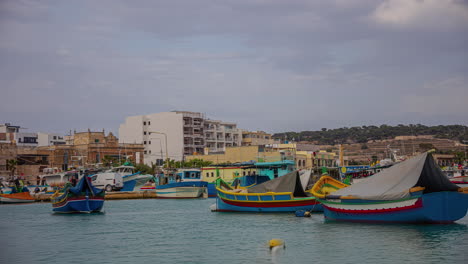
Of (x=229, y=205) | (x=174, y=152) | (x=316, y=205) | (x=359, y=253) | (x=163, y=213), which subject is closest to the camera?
(x=359, y=253)

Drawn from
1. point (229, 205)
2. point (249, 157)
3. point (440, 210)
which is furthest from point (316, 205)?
point (249, 157)

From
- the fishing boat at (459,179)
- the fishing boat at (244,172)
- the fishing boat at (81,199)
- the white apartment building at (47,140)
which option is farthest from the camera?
the white apartment building at (47,140)

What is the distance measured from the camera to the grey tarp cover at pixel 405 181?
99.7ft

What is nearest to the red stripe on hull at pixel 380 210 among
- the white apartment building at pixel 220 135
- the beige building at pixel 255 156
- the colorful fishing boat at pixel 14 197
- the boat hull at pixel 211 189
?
the boat hull at pixel 211 189

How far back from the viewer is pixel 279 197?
40.6m

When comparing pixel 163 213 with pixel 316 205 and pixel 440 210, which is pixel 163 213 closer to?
pixel 316 205

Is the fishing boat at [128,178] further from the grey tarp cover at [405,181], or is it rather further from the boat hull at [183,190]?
the grey tarp cover at [405,181]

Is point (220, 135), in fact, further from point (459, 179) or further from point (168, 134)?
point (459, 179)

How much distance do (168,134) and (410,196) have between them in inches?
3904

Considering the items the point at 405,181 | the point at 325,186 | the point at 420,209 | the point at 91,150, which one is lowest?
the point at 420,209

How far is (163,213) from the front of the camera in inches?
1948

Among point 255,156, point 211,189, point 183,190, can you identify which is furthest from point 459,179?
point 183,190

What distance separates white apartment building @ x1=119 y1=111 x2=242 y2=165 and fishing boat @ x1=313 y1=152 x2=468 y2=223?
9078cm

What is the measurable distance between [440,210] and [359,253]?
8517mm
